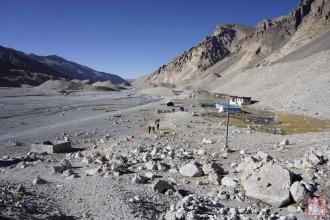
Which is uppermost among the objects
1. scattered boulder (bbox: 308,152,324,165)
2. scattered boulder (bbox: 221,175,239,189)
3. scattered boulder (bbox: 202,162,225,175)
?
scattered boulder (bbox: 308,152,324,165)

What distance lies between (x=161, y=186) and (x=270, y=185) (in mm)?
4042

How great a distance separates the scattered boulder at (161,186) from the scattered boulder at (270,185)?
2.89 m

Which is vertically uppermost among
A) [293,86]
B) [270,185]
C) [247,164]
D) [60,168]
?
[293,86]

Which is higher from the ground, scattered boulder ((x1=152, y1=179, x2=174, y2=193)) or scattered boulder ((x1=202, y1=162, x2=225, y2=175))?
scattered boulder ((x1=202, y1=162, x2=225, y2=175))

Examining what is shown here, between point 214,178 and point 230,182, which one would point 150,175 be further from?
point 230,182

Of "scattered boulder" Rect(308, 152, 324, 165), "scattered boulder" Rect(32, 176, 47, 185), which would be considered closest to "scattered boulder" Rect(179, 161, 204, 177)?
"scattered boulder" Rect(308, 152, 324, 165)

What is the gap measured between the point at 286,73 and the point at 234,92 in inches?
875

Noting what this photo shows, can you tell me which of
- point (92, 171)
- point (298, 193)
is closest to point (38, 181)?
point (92, 171)

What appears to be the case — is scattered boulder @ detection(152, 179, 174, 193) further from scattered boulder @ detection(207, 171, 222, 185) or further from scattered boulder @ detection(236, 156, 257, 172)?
scattered boulder @ detection(236, 156, 257, 172)

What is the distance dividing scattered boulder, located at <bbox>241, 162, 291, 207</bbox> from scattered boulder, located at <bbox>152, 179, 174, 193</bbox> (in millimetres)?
2894

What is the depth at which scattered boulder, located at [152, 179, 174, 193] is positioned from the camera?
1720 centimetres

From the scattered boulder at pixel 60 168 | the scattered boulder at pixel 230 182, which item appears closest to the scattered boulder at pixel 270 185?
the scattered boulder at pixel 230 182

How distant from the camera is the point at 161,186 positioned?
681 inches

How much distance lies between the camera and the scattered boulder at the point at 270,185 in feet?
52.2
